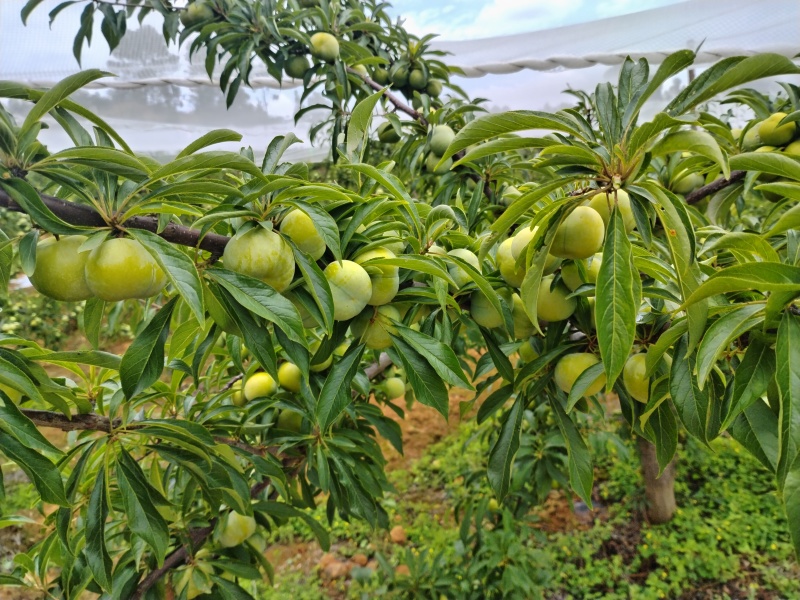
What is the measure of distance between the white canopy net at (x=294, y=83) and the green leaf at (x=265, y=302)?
131 cm

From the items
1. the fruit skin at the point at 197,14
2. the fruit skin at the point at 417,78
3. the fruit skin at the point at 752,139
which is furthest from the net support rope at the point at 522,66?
the fruit skin at the point at 752,139

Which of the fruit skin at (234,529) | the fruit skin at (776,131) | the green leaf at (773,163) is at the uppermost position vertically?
the fruit skin at (776,131)

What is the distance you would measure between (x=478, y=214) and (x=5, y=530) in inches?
116

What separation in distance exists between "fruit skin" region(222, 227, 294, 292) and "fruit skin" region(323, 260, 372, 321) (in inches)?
2.0

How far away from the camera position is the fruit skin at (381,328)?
59 centimetres

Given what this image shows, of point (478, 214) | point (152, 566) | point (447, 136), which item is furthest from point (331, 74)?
point (152, 566)

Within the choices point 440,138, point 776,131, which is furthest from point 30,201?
point 776,131

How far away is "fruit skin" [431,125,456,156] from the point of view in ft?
3.37

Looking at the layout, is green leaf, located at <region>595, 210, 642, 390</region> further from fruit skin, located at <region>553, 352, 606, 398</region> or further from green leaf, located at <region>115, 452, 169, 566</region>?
green leaf, located at <region>115, 452, 169, 566</region>

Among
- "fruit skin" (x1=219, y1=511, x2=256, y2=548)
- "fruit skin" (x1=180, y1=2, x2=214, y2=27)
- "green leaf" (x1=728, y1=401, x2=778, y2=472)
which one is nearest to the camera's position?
"green leaf" (x1=728, y1=401, x2=778, y2=472)

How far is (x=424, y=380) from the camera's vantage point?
56 centimetres

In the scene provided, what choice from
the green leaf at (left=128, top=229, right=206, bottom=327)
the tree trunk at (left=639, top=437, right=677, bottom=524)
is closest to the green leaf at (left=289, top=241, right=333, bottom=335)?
the green leaf at (left=128, top=229, right=206, bottom=327)

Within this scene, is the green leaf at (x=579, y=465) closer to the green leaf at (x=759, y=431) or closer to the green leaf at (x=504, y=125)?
the green leaf at (x=759, y=431)

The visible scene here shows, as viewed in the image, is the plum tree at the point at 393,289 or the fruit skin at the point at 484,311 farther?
the fruit skin at the point at 484,311
